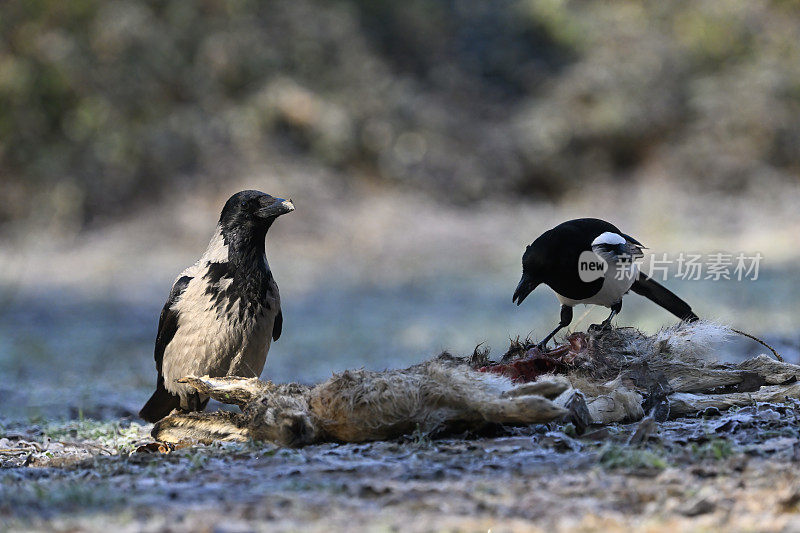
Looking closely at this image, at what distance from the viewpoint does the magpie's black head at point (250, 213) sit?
509 centimetres

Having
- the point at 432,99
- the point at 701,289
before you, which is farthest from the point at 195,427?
the point at 432,99

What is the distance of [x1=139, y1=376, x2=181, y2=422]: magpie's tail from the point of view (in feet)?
17.3

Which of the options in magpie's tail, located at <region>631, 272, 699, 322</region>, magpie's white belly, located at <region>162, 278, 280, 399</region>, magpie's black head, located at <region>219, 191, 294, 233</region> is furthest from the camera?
magpie's tail, located at <region>631, 272, 699, 322</region>

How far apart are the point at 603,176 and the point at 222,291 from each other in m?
14.0

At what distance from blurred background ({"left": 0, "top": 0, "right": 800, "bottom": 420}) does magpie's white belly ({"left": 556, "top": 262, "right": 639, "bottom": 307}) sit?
6910 millimetres

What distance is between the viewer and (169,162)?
54.7ft

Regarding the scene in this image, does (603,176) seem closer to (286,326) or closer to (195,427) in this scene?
(286,326)

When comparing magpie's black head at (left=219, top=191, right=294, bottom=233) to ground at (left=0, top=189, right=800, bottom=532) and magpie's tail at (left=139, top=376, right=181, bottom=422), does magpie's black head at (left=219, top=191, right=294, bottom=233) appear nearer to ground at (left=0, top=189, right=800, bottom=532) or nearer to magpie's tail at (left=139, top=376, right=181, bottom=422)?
magpie's tail at (left=139, top=376, right=181, bottom=422)

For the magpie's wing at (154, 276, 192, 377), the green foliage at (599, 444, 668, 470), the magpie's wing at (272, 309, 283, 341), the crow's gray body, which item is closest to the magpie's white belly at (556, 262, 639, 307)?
the magpie's wing at (272, 309, 283, 341)

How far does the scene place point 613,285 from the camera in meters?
5.42

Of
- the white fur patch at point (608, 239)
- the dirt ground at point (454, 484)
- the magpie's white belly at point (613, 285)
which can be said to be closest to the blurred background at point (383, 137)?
the magpie's white belly at point (613, 285)

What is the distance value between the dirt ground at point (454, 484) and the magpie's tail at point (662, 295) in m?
1.58

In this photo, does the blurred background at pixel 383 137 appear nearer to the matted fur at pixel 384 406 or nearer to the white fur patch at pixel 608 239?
the white fur patch at pixel 608 239

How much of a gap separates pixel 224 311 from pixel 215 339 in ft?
0.52
